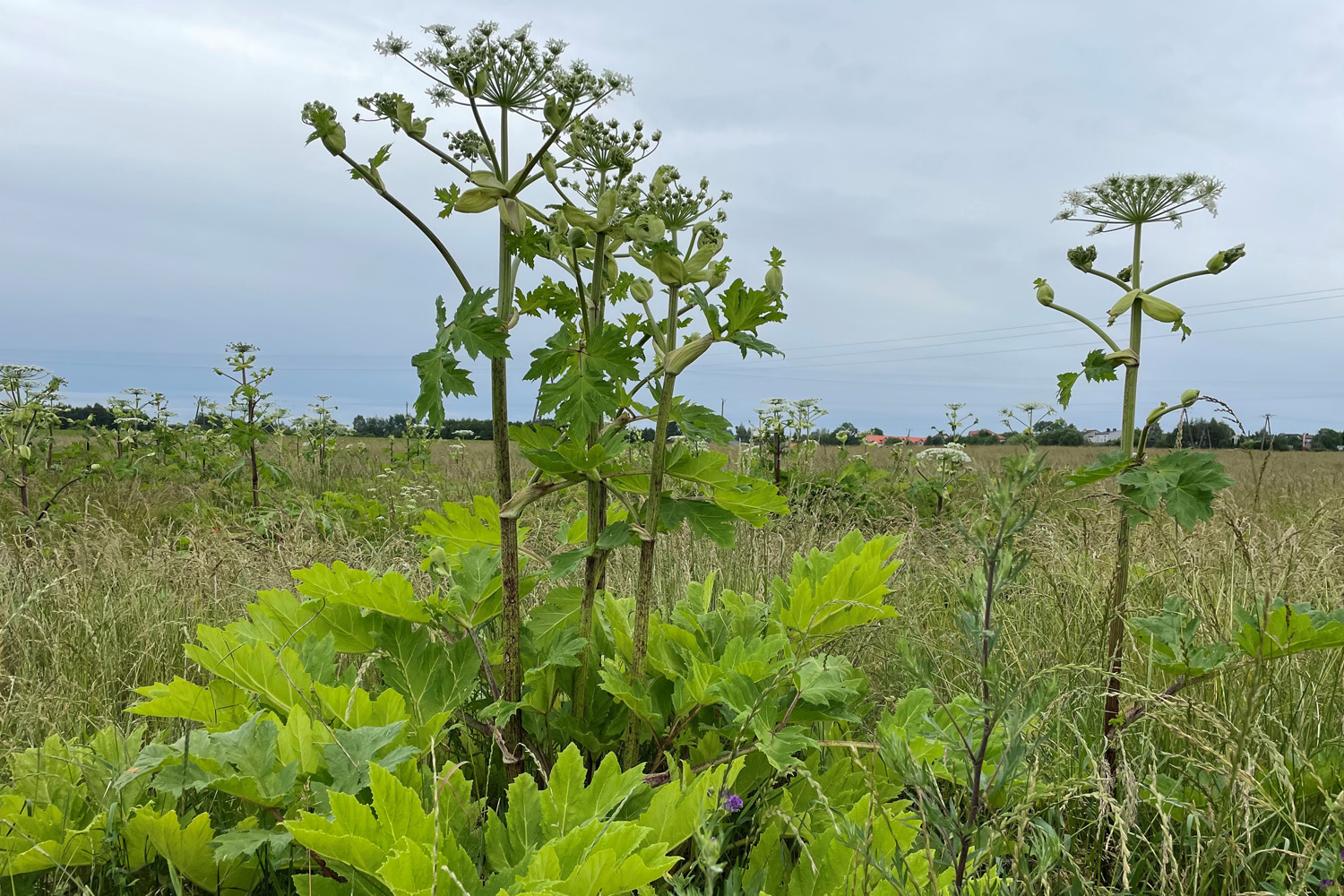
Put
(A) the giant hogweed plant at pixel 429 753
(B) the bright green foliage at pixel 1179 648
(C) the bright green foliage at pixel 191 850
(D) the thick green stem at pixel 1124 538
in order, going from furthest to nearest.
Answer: (D) the thick green stem at pixel 1124 538 → (B) the bright green foliage at pixel 1179 648 → (C) the bright green foliage at pixel 191 850 → (A) the giant hogweed plant at pixel 429 753

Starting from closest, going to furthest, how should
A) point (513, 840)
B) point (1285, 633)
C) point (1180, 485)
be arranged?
point (513, 840), point (1285, 633), point (1180, 485)

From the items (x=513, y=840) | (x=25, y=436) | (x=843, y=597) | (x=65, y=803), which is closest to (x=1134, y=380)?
(x=843, y=597)

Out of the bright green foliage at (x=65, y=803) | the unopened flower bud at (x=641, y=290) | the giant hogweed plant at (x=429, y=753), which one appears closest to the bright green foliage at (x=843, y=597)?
the giant hogweed plant at (x=429, y=753)

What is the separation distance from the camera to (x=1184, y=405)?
199 centimetres

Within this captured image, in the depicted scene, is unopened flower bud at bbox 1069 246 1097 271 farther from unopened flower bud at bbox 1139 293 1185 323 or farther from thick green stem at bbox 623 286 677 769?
thick green stem at bbox 623 286 677 769

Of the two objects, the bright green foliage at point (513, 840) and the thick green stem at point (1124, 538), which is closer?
→ the bright green foliage at point (513, 840)

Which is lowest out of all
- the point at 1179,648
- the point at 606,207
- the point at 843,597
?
the point at 1179,648

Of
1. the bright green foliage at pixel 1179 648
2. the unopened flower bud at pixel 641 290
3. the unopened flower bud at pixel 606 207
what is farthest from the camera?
the bright green foliage at pixel 1179 648

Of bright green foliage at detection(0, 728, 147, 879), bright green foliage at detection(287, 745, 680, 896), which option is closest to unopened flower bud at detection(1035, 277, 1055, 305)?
bright green foliage at detection(287, 745, 680, 896)

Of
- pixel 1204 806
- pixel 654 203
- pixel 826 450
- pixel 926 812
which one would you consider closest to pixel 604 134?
pixel 654 203

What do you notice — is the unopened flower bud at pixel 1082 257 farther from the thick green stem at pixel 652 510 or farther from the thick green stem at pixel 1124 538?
the thick green stem at pixel 652 510

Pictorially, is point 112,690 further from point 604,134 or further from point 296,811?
point 604,134

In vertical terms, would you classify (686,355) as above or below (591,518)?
above

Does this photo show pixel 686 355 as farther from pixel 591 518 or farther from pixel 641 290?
pixel 591 518
